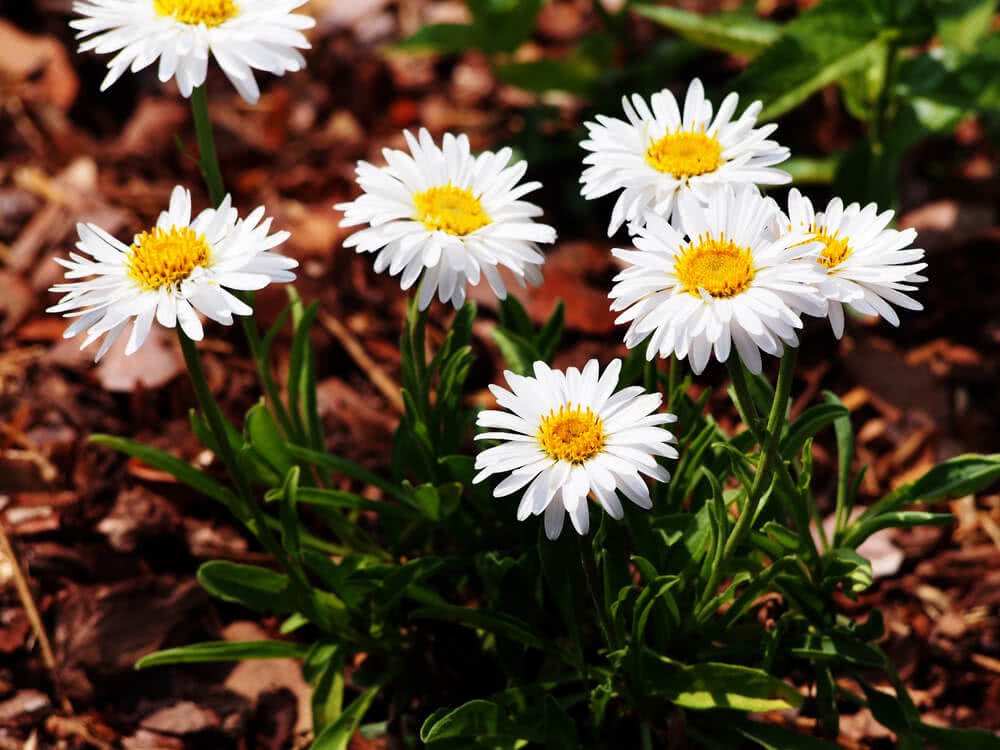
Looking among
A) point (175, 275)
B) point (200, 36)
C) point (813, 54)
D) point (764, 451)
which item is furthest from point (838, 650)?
point (813, 54)

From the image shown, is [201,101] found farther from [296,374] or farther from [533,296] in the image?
[533,296]

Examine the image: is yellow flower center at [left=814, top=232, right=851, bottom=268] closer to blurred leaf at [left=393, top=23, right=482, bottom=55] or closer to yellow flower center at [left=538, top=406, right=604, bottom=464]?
yellow flower center at [left=538, top=406, right=604, bottom=464]

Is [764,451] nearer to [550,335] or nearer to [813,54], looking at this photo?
[550,335]

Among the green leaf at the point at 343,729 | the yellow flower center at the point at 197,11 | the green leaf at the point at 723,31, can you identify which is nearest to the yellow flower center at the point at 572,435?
the green leaf at the point at 343,729

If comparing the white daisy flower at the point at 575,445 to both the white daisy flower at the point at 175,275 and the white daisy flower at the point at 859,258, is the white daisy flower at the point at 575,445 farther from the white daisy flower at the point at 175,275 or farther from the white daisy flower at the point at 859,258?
the white daisy flower at the point at 175,275

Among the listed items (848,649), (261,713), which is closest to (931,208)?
(848,649)
